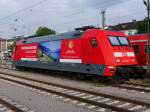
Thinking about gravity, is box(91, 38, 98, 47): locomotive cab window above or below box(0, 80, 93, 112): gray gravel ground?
above

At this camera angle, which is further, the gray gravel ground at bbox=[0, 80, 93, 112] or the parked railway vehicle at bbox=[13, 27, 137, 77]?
the parked railway vehicle at bbox=[13, 27, 137, 77]

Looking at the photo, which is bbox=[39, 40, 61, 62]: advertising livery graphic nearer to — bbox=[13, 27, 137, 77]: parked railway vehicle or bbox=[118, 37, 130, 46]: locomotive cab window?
bbox=[13, 27, 137, 77]: parked railway vehicle

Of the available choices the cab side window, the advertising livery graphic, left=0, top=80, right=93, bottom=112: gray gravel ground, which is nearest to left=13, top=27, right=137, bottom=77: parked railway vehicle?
the advertising livery graphic

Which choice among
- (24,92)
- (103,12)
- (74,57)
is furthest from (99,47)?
(103,12)

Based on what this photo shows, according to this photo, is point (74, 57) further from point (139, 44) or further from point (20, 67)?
point (20, 67)

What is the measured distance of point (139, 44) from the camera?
21.7 metres

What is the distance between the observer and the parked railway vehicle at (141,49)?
68.5 ft

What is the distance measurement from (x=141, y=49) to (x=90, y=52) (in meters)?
4.09

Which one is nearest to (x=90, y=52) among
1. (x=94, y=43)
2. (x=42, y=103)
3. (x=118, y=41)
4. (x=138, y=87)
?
(x=94, y=43)

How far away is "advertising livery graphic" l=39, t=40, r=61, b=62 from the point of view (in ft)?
76.9

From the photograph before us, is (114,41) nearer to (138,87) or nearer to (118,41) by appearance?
(118,41)

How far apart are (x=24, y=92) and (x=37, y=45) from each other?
37.6 feet

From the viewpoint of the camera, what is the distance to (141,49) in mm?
21641

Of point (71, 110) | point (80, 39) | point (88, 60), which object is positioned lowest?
point (71, 110)
